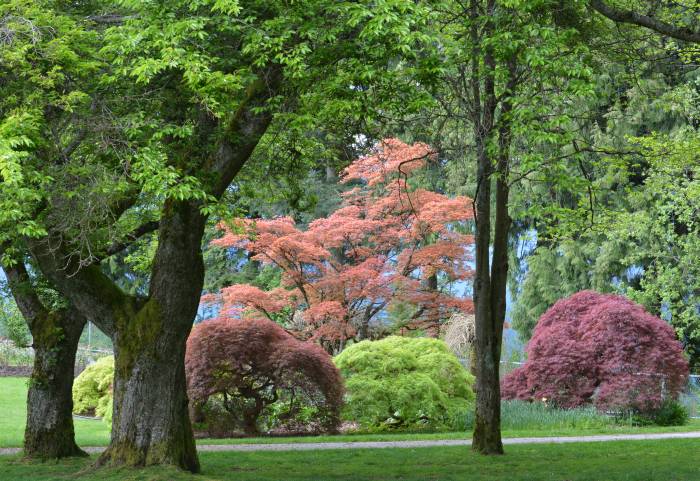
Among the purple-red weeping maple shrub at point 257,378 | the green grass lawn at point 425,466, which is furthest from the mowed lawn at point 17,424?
the purple-red weeping maple shrub at point 257,378

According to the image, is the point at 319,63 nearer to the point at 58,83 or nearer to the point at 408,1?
the point at 408,1

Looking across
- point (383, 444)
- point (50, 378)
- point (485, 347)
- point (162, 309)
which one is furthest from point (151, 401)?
point (383, 444)

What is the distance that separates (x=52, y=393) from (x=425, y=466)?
17.5 feet

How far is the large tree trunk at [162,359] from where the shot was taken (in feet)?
33.4

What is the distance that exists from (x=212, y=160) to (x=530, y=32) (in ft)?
12.7

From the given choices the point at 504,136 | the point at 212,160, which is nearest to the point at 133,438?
the point at 212,160

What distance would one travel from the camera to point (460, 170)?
2797 centimetres

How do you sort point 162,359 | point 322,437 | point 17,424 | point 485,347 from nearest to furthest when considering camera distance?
point 162,359 < point 485,347 < point 322,437 < point 17,424

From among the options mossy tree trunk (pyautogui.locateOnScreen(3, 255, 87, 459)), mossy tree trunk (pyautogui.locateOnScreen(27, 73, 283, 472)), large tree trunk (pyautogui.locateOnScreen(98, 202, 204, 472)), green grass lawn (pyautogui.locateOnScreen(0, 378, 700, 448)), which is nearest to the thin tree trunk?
green grass lawn (pyautogui.locateOnScreen(0, 378, 700, 448))

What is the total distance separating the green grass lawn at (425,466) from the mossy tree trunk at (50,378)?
16.1 inches

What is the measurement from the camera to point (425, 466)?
11.5m

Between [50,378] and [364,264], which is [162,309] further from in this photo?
[364,264]

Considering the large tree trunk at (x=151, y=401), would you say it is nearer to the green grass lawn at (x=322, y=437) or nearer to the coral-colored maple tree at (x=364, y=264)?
the green grass lawn at (x=322, y=437)

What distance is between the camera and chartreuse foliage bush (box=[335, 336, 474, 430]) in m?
18.5
